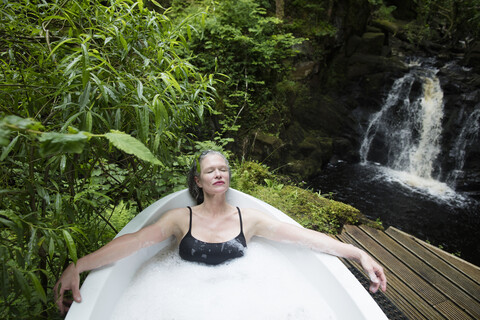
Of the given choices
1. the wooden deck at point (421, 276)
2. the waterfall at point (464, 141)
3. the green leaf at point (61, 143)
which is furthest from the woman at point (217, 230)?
the waterfall at point (464, 141)

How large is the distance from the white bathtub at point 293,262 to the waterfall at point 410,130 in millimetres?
4906

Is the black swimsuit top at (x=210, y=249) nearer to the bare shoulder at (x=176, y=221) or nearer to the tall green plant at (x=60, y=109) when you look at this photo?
the bare shoulder at (x=176, y=221)

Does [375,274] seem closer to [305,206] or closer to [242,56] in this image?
[305,206]

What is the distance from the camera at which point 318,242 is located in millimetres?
1457

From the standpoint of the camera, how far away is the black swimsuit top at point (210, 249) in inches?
60.8

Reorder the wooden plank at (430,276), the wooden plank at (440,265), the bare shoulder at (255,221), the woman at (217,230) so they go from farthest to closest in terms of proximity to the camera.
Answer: the wooden plank at (440,265)
the wooden plank at (430,276)
the bare shoulder at (255,221)
the woman at (217,230)

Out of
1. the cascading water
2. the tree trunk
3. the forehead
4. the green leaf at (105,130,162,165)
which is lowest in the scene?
the cascading water

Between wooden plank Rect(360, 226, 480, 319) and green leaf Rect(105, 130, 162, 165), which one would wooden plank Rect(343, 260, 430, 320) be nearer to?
wooden plank Rect(360, 226, 480, 319)

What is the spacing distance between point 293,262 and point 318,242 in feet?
0.84

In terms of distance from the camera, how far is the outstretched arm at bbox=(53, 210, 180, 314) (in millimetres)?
1075

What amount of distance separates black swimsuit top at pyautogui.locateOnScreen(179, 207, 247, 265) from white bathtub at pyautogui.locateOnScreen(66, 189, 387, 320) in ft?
0.65

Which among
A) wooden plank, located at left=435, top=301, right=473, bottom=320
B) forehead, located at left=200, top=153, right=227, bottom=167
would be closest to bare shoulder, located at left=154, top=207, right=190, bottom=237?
forehead, located at left=200, top=153, right=227, bottom=167

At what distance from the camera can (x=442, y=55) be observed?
7258 mm

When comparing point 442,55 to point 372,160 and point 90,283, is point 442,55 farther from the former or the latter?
point 90,283
